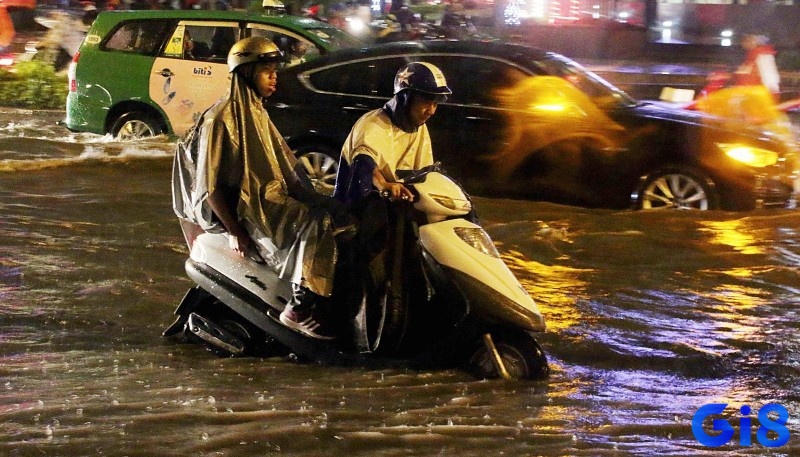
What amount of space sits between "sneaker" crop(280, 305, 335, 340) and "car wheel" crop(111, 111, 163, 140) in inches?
282

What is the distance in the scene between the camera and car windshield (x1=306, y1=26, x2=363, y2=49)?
38.5 ft

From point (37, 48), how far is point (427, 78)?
1464cm

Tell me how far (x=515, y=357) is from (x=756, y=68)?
961cm

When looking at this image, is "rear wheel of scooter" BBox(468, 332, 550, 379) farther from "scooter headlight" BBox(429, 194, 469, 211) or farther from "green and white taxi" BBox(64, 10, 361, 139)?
"green and white taxi" BBox(64, 10, 361, 139)

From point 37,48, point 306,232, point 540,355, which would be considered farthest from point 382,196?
point 37,48

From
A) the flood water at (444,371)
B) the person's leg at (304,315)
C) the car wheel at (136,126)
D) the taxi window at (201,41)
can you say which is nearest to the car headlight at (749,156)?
the flood water at (444,371)

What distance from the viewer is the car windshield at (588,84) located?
8922 millimetres

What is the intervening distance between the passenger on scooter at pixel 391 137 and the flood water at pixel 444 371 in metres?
0.88

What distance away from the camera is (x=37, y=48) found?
709 inches

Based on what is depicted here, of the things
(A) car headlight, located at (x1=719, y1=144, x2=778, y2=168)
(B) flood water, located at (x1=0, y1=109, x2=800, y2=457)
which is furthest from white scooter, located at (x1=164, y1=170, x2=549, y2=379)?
(A) car headlight, located at (x1=719, y1=144, x2=778, y2=168)

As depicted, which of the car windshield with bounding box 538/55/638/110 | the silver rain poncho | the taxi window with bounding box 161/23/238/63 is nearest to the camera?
the silver rain poncho

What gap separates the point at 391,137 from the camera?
498 centimetres

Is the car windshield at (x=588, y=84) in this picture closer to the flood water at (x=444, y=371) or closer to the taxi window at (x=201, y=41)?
the flood water at (x=444, y=371)

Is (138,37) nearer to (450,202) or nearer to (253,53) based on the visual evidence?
(253,53)
